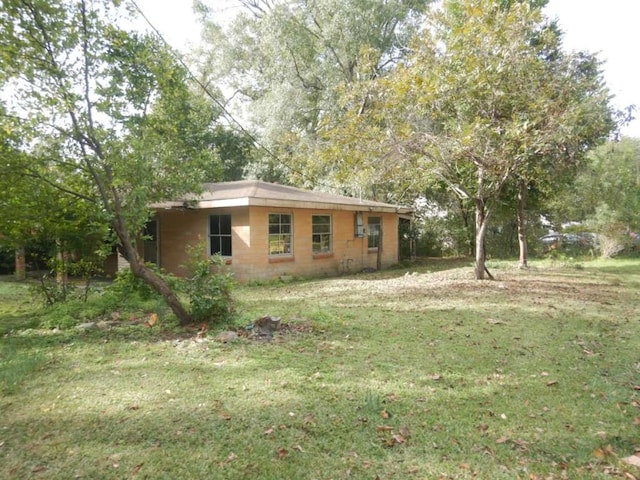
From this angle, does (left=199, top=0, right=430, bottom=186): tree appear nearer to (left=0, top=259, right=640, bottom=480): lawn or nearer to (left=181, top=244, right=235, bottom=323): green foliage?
(left=181, top=244, right=235, bottom=323): green foliage

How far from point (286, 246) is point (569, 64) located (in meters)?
8.83

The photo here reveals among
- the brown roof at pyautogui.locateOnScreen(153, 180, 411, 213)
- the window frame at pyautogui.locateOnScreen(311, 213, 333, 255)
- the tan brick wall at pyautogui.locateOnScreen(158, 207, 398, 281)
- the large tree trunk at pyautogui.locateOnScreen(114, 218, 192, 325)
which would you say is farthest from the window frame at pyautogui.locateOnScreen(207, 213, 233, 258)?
the large tree trunk at pyautogui.locateOnScreen(114, 218, 192, 325)

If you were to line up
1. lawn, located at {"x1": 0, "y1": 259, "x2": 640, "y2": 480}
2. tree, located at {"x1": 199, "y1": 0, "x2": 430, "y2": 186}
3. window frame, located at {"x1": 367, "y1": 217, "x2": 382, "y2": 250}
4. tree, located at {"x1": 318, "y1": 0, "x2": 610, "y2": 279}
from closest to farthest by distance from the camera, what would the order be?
lawn, located at {"x1": 0, "y1": 259, "x2": 640, "y2": 480}, tree, located at {"x1": 318, "y1": 0, "x2": 610, "y2": 279}, window frame, located at {"x1": 367, "y1": 217, "x2": 382, "y2": 250}, tree, located at {"x1": 199, "y1": 0, "x2": 430, "y2": 186}

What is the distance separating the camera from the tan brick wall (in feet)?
37.2

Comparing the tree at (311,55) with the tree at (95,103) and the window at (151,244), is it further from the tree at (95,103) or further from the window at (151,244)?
the tree at (95,103)

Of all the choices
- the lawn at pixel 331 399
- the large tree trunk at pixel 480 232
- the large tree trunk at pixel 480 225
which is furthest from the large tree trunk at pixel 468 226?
the lawn at pixel 331 399

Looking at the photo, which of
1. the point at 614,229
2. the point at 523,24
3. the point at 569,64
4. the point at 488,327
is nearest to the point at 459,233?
the point at 614,229

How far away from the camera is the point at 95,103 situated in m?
5.43

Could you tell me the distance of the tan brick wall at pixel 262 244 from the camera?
11.3 metres

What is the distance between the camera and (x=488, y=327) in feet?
20.3

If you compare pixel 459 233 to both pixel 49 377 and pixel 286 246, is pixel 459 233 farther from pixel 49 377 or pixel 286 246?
pixel 49 377

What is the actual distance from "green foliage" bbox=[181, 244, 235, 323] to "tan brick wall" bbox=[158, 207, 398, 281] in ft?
14.0

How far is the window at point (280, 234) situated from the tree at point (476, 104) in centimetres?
292

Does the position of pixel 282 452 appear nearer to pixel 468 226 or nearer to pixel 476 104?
pixel 476 104
